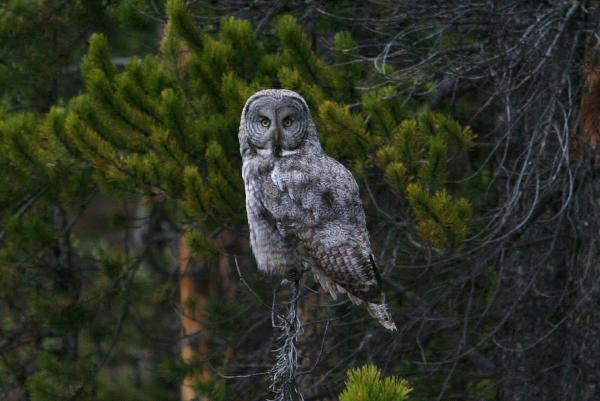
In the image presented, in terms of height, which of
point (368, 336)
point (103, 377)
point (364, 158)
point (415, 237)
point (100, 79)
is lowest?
point (103, 377)

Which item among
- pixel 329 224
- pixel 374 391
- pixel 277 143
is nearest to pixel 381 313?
pixel 329 224

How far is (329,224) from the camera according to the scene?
427cm

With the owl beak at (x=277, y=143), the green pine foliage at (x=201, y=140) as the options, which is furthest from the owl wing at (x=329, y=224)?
the green pine foliage at (x=201, y=140)

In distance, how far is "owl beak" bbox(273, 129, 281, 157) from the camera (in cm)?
448

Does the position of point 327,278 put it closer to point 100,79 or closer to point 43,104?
point 100,79

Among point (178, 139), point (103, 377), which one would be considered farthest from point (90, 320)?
point (178, 139)

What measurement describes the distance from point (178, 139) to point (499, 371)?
2.58m

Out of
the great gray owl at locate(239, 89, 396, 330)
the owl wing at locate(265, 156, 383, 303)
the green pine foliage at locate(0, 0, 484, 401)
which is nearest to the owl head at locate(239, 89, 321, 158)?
the great gray owl at locate(239, 89, 396, 330)

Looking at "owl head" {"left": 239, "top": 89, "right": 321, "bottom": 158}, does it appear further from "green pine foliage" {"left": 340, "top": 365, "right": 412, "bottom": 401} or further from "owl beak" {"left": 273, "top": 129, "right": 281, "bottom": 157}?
"green pine foliage" {"left": 340, "top": 365, "right": 412, "bottom": 401}

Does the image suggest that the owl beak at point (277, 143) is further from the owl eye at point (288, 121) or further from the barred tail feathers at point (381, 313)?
the barred tail feathers at point (381, 313)

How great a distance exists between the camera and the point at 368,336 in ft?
18.6

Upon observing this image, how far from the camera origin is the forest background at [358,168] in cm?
518

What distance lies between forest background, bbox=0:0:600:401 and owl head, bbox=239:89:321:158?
0.43 meters

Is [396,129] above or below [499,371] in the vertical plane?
above
